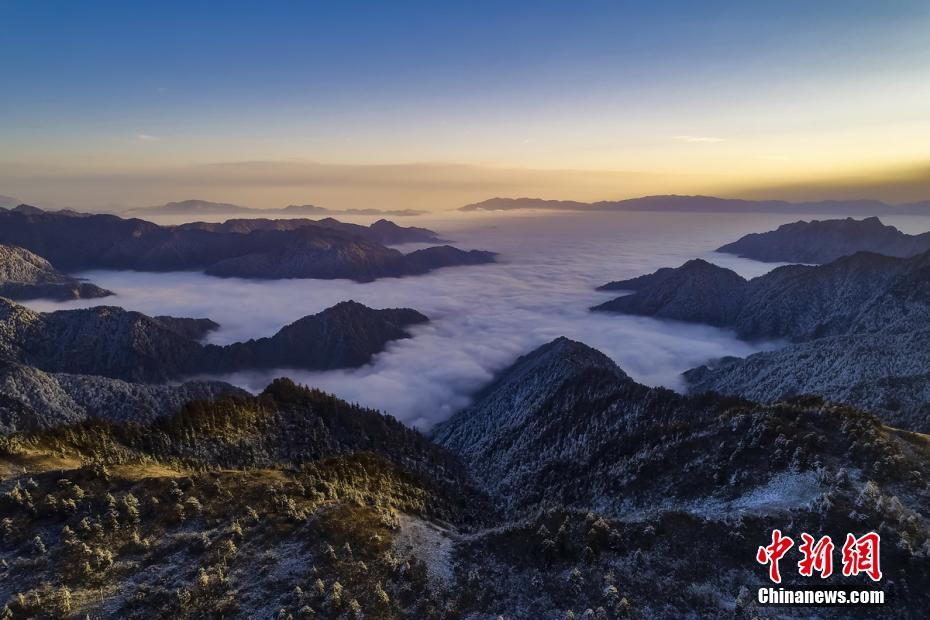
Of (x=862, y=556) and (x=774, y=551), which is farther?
(x=774, y=551)

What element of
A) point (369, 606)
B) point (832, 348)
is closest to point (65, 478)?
point (369, 606)

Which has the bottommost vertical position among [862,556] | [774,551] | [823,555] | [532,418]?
[532,418]

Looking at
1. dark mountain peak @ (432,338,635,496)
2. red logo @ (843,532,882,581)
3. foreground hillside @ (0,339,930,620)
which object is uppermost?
red logo @ (843,532,882,581)

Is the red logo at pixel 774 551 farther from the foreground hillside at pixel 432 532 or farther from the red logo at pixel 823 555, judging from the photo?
the foreground hillside at pixel 432 532

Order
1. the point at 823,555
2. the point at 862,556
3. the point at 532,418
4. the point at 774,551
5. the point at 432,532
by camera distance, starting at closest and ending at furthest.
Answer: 1. the point at 862,556
2. the point at 823,555
3. the point at 774,551
4. the point at 432,532
5. the point at 532,418

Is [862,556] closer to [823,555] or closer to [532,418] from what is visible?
[823,555]

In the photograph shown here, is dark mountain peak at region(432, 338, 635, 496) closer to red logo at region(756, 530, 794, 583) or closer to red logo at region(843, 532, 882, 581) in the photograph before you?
red logo at region(756, 530, 794, 583)

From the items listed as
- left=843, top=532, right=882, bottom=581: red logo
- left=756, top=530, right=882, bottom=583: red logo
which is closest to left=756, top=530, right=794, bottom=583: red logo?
left=756, top=530, right=882, bottom=583: red logo

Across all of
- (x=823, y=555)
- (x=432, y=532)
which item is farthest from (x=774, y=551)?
(x=432, y=532)
